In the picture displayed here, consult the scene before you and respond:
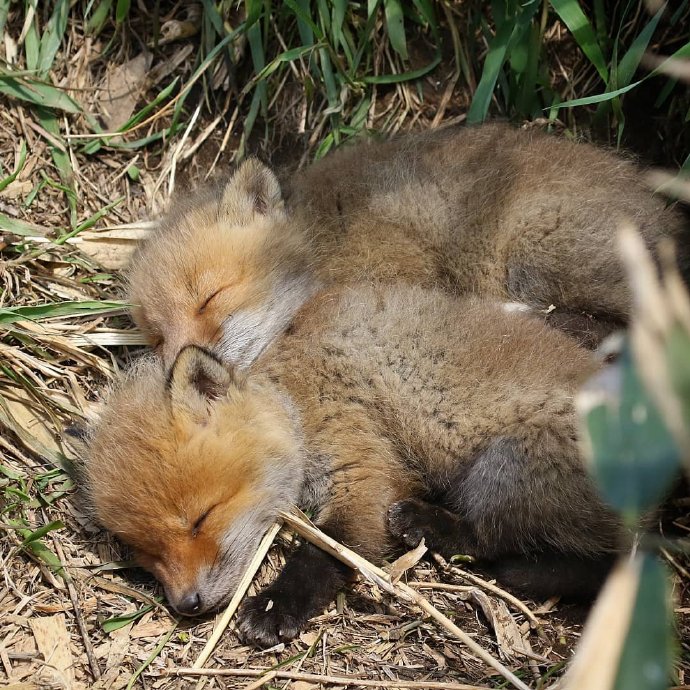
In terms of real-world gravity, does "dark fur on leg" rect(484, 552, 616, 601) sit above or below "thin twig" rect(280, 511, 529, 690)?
above

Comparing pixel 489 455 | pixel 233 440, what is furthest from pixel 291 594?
pixel 489 455

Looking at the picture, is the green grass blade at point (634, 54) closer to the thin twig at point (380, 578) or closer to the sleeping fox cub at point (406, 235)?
the sleeping fox cub at point (406, 235)

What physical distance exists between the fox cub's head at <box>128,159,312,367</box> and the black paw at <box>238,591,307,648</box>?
1.36 metres

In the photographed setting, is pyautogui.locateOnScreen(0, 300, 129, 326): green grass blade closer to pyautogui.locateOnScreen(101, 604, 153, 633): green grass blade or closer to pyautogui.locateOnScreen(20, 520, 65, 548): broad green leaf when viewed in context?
pyautogui.locateOnScreen(20, 520, 65, 548): broad green leaf

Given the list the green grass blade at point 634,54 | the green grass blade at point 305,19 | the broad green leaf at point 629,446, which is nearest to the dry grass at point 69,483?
the green grass blade at point 305,19

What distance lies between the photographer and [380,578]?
134 inches

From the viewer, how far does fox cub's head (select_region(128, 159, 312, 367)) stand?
14.5 ft

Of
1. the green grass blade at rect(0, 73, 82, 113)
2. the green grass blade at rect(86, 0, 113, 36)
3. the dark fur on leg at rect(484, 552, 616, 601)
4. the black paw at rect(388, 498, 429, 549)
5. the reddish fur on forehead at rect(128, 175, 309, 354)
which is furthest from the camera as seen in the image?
the green grass blade at rect(86, 0, 113, 36)

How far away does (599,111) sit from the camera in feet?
15.6

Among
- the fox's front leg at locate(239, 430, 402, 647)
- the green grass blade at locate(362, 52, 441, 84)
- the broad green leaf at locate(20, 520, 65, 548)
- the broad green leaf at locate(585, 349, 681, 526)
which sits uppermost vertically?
the broad green leaf at locate(585, 349, 681, 526)

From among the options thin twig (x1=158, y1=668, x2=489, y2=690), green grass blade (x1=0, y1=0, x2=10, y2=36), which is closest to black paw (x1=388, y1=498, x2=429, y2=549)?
thin twig (x1=158, y1=668, x2=489, y2=690)

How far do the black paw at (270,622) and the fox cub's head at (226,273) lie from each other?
136 cm

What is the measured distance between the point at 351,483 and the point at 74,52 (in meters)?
3.62

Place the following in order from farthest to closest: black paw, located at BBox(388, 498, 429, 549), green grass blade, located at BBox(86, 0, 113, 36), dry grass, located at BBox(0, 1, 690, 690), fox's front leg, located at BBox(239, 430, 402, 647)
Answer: green grass blade, located at BBox(86, 0, 113, 36) → black paw, located at BBox(388, 498, 429, 549) → fox's front leg, located at BBox(239, 430, 402, 647) → dry grass, located at BBox(0, 1, 690, 690)
